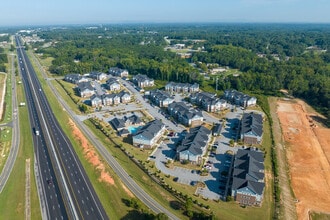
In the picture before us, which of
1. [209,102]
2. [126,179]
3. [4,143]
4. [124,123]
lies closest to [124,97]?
[124,123]

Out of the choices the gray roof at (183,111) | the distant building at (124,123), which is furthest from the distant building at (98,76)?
the distant building at (124,123)

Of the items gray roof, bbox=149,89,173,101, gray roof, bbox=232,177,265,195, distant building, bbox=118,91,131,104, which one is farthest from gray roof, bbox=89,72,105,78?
gray roof, bbox=232,177,265,195

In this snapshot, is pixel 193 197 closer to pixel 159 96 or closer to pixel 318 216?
pixel 318 216

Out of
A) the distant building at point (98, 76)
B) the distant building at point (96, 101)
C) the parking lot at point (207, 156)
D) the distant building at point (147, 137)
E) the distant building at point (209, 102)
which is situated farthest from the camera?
the distant building at point (98, 76)

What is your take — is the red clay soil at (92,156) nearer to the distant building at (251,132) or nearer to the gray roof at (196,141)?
the gray roof at (196,141)

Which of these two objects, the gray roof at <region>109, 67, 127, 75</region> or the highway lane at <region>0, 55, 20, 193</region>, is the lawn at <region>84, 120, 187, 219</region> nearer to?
the highway lane at <region>0, 55, 20, 193</region>
